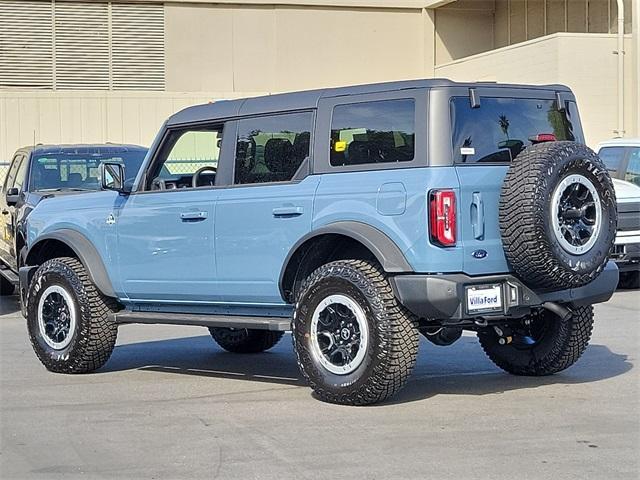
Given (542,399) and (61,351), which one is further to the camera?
(61,351)

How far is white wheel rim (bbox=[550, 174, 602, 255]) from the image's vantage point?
7.59m

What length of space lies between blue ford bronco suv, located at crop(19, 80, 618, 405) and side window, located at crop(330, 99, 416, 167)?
0.4 inches

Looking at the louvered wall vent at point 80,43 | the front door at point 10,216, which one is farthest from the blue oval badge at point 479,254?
the louvered wall vent at point 80,43

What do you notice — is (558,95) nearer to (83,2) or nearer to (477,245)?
(477,245)

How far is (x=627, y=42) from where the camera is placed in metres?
24.4

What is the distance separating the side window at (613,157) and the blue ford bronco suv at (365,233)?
7.87 m

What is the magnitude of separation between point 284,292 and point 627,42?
58.4 ft

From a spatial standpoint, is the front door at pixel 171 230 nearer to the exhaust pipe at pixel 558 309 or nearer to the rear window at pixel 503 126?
the rear window at pixel 503 126

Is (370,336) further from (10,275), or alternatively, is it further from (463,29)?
(463,29)

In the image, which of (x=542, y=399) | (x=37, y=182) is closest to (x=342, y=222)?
(x=542, y=399)

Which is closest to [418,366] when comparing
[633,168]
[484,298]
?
[484,298]

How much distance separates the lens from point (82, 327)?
372 inches

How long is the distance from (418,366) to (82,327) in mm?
2686

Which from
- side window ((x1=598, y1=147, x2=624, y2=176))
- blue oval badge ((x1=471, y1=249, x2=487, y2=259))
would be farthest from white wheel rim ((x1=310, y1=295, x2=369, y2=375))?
side window ((x1=598, y1=147, x2=624, y2=176))
